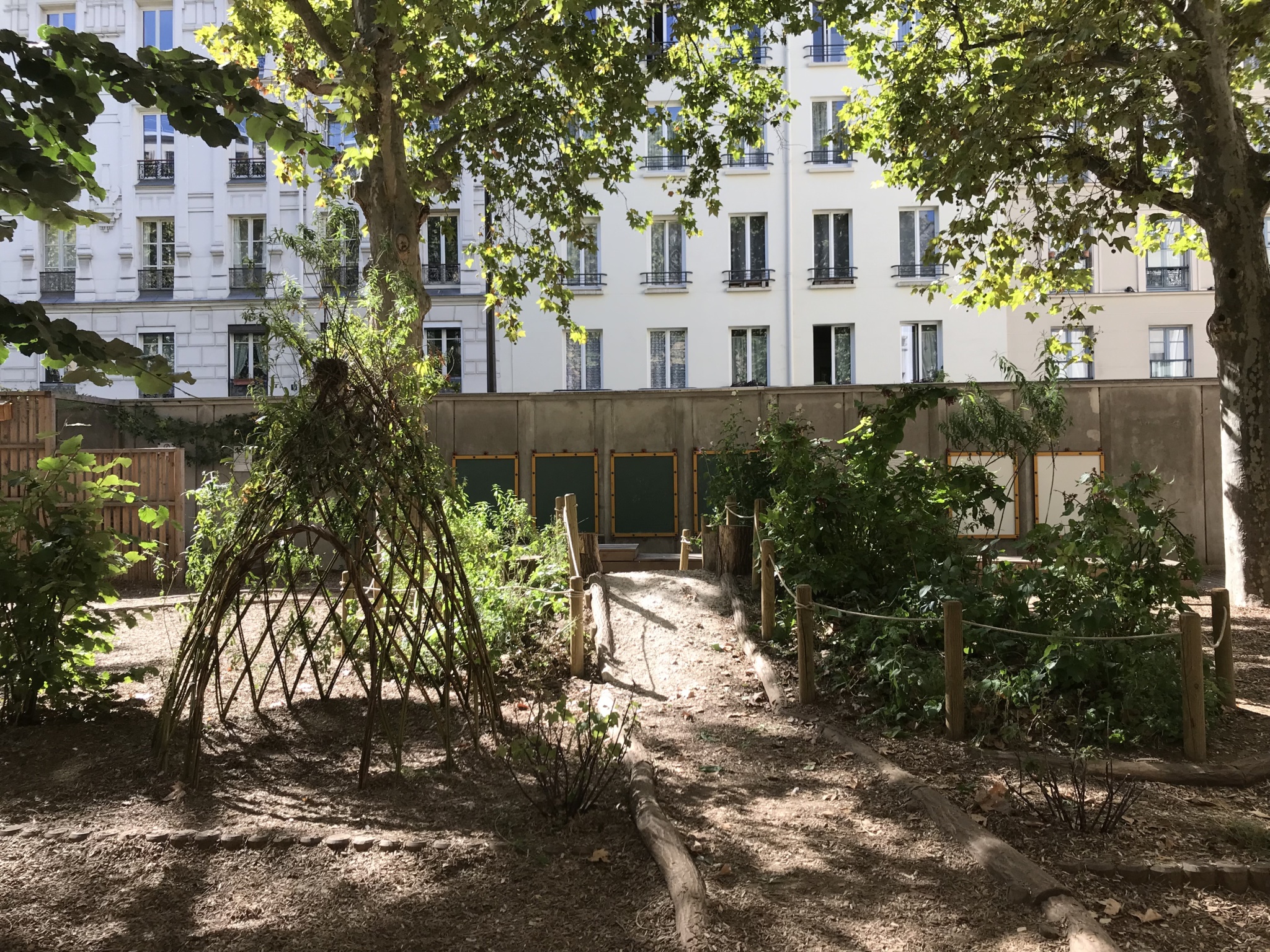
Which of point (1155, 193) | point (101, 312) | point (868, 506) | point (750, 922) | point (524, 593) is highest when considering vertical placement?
point (101, 312)

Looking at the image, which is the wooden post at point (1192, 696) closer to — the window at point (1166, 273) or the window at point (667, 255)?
the window at point (667, 255)

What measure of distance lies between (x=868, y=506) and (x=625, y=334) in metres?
18.9

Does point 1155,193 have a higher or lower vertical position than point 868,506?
higher

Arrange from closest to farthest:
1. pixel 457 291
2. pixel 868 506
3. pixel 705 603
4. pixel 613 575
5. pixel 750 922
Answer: pixel 750 922
pixel 868 506
pixel 705 603
pixel 613 575
pixel 457 291

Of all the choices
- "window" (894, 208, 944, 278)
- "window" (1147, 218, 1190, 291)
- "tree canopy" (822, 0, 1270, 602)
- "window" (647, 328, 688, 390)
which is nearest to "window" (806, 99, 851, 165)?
"window" (894, 208, 944, 278)

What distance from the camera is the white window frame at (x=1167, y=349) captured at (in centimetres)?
2659

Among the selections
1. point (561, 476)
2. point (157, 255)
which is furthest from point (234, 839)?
point (157, 255)

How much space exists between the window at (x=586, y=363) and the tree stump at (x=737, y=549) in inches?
632

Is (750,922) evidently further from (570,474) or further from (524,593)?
(570,474)

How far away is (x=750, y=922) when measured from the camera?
3.79 metres

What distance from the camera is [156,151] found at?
90.9 ft

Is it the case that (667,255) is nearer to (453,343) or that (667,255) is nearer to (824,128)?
(824,128)

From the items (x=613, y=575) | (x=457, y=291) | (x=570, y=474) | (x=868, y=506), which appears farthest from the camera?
(x=457, y=291)

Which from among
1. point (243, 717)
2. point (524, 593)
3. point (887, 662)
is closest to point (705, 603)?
point (524, 593)
